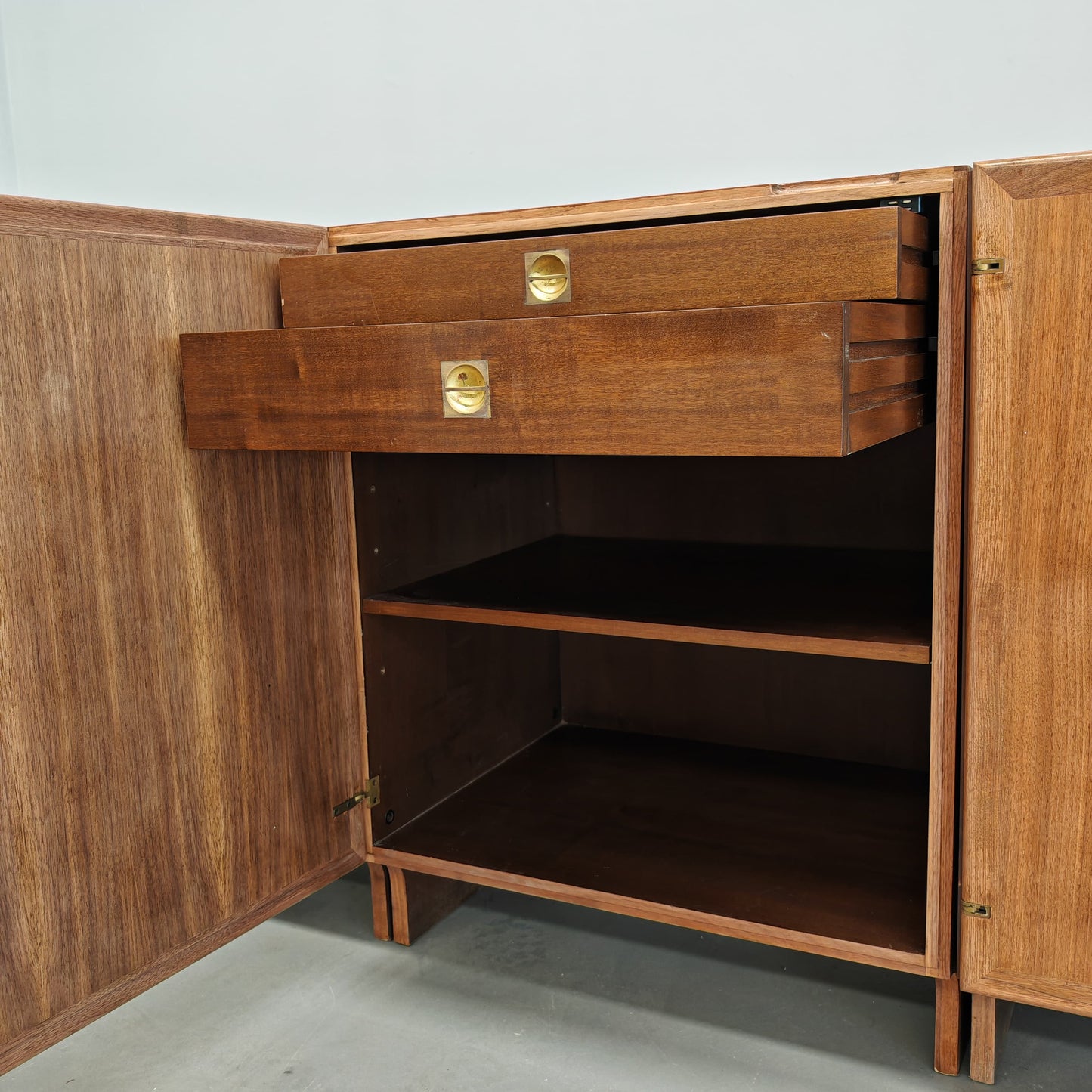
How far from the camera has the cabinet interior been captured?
1.16 meters

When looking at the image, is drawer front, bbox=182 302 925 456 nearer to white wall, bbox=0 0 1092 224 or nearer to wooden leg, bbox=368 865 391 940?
wooden leg, bbox=368 865 391 940

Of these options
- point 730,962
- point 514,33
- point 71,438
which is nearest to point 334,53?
point 514,33

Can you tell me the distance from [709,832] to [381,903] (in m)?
0.39

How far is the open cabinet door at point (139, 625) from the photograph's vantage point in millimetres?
889

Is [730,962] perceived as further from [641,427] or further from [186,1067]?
[641,427]

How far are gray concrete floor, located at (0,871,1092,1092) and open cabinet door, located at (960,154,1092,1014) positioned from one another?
7.2 inches

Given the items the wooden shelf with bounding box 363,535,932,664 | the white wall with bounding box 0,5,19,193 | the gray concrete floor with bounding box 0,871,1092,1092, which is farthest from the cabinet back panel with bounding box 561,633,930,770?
the white wall with bounding box 0,5,19,193

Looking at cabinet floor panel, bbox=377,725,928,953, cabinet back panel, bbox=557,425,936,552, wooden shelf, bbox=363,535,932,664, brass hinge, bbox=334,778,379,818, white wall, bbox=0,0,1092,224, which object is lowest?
cabinet floor panel, bbox=377,725,928,953

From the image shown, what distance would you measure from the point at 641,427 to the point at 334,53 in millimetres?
1384

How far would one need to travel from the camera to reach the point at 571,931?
1.36m

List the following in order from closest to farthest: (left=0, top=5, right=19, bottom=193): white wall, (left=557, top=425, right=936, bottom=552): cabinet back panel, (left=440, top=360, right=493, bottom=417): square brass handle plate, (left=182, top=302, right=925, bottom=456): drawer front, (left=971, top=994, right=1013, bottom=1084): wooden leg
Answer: (left=182, top=302, right=925, bottom=456): drawer front
(left=440, top=360, right=493, bottom=417): square brass handle plate
(left=971, top=994, right=1013, bottom=1084): wooden leg
(left=557, top=425, right=936, bottom=552): cabinet back panel
(left=0, top=5, right=19, bottom=193): white wall

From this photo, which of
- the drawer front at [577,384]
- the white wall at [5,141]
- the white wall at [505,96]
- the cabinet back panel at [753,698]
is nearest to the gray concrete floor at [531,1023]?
the cabinet back panel at [753,698]

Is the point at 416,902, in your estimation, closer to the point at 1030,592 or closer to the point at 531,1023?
the point at 531,1023

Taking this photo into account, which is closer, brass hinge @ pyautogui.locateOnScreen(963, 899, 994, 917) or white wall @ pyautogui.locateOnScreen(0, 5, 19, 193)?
brass hinge @ pyautogui.locateOnScreen(963, 899, 994, 917)
